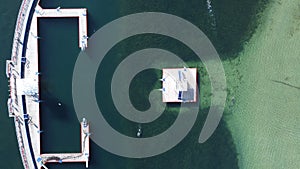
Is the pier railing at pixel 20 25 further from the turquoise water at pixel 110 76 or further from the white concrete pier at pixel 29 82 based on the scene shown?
the turquoise water at pixel 110 76

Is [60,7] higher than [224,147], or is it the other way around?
[60,7]

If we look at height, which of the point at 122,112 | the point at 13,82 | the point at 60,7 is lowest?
the point at 122,112

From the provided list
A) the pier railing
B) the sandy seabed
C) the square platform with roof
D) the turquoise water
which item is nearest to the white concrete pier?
the pier railing

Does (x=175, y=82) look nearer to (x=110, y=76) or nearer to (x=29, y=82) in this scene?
(x=110, y=76)

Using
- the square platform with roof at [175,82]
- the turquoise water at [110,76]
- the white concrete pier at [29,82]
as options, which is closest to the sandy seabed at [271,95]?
the turquoise water at [110,76]

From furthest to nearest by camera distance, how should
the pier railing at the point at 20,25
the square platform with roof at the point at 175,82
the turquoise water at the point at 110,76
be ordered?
the turquoise water at the point at 110,76 → the square platform with roof at the point at 175,82 → the pier railing at the point at 20,25

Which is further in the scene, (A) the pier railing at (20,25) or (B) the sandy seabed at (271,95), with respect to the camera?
(B) the sandy seabed at (271,95)

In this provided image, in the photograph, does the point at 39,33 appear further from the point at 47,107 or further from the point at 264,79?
the point at 264,79

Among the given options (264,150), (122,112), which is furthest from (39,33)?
(264,150)
